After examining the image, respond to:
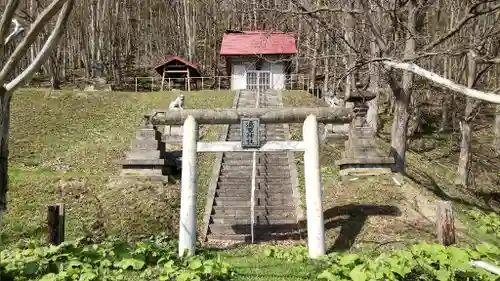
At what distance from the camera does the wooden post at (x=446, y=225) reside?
365 inches

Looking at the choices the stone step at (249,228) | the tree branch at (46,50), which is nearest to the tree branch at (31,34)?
the tree branch at (46,50)

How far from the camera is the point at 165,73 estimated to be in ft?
113

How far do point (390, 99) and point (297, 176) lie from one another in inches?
756

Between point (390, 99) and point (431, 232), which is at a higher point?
point (390, 99)

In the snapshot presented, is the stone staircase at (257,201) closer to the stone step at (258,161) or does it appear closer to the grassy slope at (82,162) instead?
the stone step at (258,161)

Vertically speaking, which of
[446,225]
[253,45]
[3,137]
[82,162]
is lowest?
[82,162]

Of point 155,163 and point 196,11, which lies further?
point 196,11

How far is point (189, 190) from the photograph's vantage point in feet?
33.6

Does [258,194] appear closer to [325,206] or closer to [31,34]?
[325,206]

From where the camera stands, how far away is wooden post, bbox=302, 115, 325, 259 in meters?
9.95

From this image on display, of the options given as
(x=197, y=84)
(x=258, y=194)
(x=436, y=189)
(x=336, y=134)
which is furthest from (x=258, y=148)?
(x=197, y=84)

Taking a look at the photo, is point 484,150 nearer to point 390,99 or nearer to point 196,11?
point 390,99

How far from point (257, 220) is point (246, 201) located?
1.04 m

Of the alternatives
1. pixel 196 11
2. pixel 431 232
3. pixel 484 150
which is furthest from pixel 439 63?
pixel 196 11
